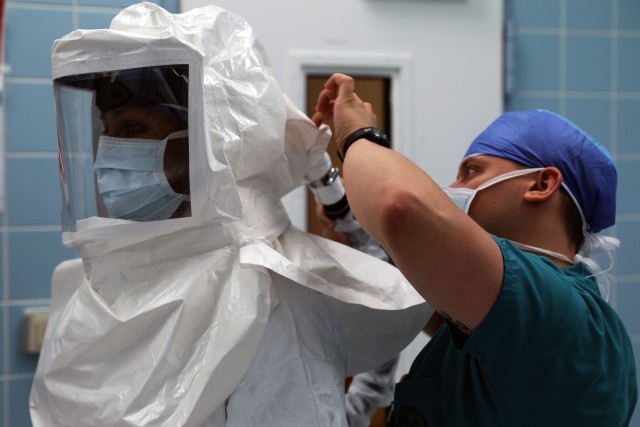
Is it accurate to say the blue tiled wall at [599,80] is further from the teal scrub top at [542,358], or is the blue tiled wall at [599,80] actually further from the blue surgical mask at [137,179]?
the blue surgical mask at [137,179]

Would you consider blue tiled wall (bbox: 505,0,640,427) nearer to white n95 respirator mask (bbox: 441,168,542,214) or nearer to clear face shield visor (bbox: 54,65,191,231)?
white n95 respirator mask (bbox: 441,168,542,214)

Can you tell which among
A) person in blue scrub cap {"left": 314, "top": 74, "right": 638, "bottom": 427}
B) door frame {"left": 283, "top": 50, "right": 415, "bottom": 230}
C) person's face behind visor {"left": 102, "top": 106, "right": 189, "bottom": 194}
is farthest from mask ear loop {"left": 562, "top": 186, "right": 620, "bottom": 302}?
door frame {"left": 283, "top": 50, "right": 415, "bottom": 230}

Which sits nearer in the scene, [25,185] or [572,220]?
[572,220]

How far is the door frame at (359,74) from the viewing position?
1829 mm

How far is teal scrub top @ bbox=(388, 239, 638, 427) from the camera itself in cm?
92

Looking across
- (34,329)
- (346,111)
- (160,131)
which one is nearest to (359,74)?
(346,111)

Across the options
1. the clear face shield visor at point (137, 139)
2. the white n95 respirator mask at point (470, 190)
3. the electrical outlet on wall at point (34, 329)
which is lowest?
the electrical outlet on wall at point (34, 329)

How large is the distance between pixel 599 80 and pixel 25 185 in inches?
61.3

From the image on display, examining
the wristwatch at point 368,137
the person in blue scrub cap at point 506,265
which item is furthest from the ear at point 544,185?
the wristwatch at point 368,137

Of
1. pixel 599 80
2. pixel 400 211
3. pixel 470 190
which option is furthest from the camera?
pixel 599 80

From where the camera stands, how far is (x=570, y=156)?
113 cm

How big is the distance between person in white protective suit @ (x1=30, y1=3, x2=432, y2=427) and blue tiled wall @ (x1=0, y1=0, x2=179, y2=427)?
561mm

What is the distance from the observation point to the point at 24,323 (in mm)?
1691

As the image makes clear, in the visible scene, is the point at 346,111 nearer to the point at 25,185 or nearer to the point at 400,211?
the point at 400,211
